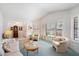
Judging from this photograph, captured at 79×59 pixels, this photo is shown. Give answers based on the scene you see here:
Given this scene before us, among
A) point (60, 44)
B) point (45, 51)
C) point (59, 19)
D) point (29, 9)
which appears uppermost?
point (29, 9)

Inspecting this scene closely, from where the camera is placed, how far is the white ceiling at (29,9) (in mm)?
2494

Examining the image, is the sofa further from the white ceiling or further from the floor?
the white ceiling

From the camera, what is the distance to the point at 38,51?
2551 millimetres

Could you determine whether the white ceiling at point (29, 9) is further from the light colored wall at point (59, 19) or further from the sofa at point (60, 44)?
the sofa at point (60, 44)

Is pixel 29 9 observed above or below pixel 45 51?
above

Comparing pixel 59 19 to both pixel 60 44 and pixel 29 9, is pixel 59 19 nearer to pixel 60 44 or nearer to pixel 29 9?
pixel 60 44

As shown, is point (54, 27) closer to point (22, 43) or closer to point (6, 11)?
point (22, 43)

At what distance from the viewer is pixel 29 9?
253 centimetres

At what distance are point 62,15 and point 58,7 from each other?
6.5 inches

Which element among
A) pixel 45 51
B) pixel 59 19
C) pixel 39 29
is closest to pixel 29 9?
pixel 39 29

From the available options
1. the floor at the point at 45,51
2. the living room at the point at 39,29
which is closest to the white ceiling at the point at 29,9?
the living room at the point at 39,29

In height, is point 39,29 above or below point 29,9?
below

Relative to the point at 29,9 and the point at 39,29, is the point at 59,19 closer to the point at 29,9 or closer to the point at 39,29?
the point at 39,29

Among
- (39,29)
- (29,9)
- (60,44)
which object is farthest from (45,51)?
(29,9)
